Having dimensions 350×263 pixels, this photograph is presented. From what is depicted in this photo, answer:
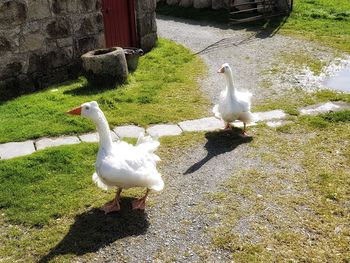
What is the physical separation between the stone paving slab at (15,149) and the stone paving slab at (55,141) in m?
0.12

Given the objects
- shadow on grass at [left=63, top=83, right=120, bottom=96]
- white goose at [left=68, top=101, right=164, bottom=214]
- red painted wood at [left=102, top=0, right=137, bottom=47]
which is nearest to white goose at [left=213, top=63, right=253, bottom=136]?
white goose at [left=68, top=101, right=164, bottom=214]

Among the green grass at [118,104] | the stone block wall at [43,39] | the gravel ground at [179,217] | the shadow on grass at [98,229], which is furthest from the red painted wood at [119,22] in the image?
the shadow on grass at [98,229]

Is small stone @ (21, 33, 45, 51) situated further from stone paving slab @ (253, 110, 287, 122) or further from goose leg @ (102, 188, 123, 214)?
goose leg @ (102, 188, 123, 214)

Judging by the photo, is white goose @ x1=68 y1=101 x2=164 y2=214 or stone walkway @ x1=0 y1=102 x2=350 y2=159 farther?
stone walkway @ x1=0 y1=102 x2=350 y2=159

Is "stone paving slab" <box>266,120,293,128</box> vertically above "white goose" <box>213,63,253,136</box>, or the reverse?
"white goose" <box>213,63,253,136</box>

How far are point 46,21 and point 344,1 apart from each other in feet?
40.9

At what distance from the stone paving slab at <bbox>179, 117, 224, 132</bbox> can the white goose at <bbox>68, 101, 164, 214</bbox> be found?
2355 millimetres

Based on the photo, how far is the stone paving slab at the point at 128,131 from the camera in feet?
25.3

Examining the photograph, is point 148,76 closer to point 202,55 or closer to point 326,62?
point 202,55

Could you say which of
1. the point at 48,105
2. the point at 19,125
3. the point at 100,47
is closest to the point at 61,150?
the point at 19,125

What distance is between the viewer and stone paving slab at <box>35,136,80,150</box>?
734 cm

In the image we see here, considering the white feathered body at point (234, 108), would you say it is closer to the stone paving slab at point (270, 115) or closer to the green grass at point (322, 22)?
the stone paving slab at point (270, 115)

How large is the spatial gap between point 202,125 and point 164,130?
735mm

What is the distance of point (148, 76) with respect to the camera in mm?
10859
